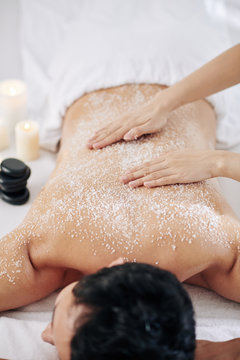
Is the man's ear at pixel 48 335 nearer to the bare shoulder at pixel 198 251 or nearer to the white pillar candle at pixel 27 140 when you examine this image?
the bare shoulder at pixel 198 251

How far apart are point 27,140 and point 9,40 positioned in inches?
31.2

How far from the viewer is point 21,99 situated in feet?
6.13

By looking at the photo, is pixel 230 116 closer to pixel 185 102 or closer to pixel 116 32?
pixel 185 102

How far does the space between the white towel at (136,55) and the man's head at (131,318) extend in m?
1.02

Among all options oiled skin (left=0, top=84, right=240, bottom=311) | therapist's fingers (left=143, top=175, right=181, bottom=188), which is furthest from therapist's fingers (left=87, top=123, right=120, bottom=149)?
therapist's fingers (left=143, top=175, right=181, bottom=188)

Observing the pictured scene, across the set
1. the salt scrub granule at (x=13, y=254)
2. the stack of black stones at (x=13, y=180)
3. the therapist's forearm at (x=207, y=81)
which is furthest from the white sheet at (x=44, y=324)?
the therapist's forearm at (x=207, y=81)

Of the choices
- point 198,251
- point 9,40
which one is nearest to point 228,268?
point 198,251

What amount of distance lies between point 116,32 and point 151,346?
1.34m

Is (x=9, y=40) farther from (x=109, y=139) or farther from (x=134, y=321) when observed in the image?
(x=134, y=321)

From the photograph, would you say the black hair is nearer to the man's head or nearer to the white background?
the man's head

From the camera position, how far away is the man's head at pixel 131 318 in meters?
0.77

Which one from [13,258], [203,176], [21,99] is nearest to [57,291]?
[13,258]

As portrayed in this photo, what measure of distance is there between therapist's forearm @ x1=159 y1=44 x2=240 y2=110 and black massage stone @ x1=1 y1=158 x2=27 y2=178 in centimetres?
54

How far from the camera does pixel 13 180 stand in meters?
1.48
